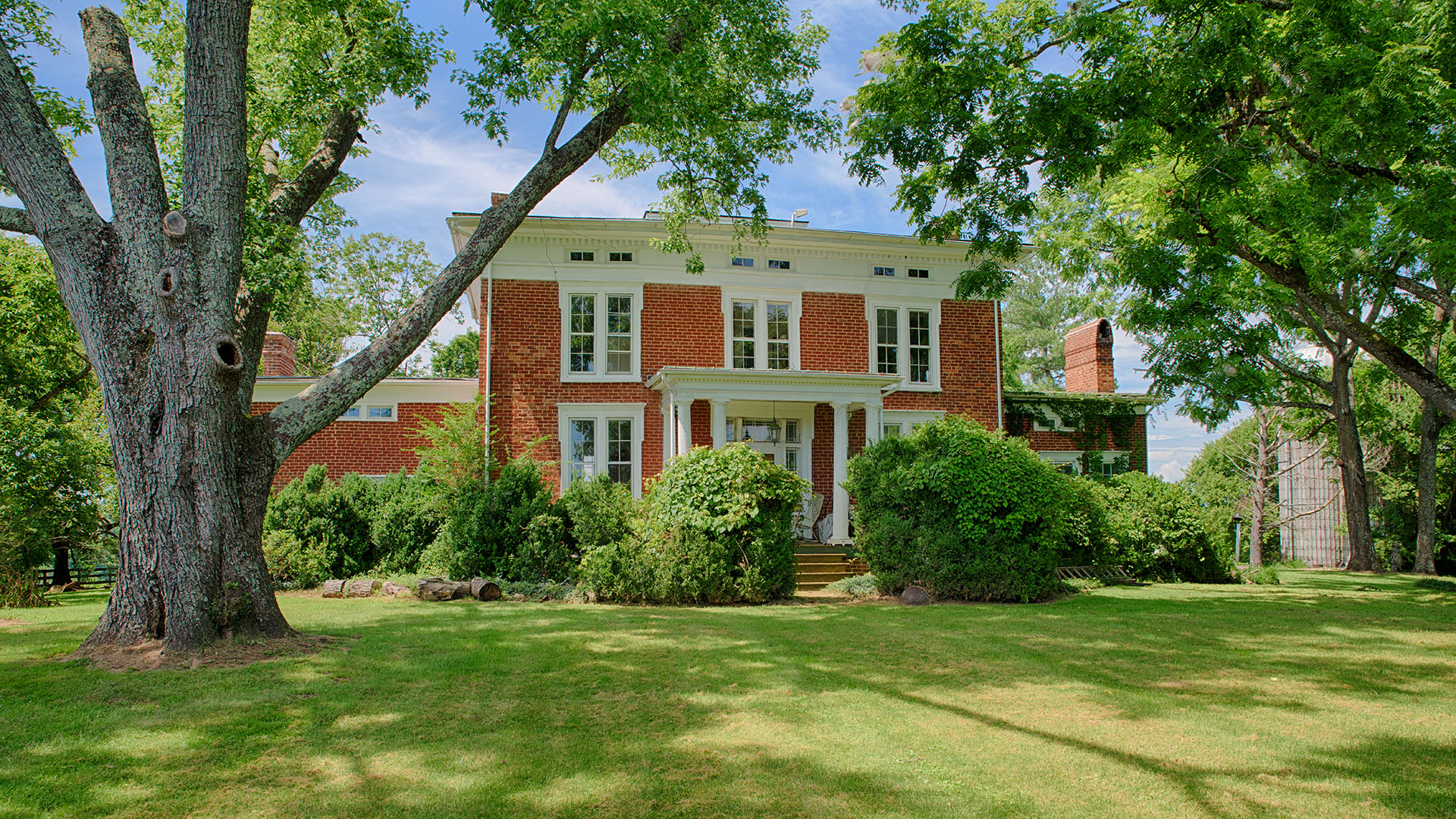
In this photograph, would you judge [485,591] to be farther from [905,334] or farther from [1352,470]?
[1352,470]

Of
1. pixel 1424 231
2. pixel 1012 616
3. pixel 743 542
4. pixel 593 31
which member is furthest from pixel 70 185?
pixel 1424 231

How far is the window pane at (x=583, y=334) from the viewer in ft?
55.6

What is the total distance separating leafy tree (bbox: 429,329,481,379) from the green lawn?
2864 cm

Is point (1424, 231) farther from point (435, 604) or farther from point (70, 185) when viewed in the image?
point (70, 185)

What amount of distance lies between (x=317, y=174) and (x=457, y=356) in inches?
1104

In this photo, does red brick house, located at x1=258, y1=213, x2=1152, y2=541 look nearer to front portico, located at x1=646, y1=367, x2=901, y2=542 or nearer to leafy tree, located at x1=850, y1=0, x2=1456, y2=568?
front portico, located at x1=646, y1=367, x2=901, y2=542

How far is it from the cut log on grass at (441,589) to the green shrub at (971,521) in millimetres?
6065

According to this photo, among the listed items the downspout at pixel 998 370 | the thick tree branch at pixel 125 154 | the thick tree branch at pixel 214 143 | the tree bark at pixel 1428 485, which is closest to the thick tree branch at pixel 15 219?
the thick tree branch at pixel 125 154

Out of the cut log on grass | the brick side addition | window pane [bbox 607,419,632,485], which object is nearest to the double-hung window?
window pane [bbox 607,419,632,485]

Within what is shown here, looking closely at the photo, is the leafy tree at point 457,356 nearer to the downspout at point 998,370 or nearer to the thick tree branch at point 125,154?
the downspout at point 998,370

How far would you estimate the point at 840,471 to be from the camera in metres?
16.2

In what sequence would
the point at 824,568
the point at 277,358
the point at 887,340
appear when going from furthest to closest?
the point at 277,358
the point at 887,340
the point at 824,568

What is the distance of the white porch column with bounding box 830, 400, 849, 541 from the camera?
15.9 m

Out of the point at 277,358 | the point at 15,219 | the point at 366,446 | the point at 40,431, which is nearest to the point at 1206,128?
the point at 15,219
